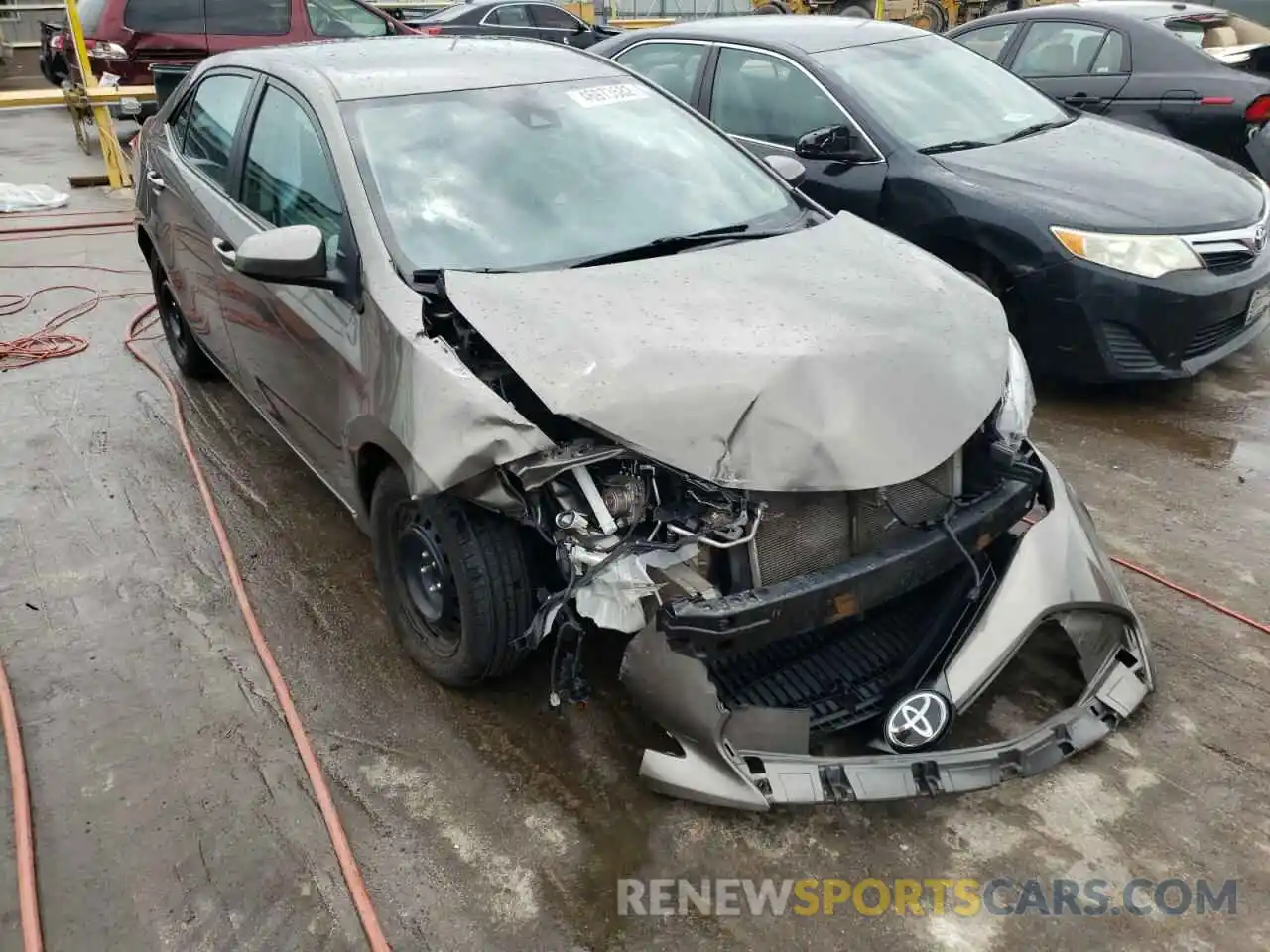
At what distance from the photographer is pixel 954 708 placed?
2479 millimetres

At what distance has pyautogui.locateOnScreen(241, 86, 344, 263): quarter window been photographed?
3029mm

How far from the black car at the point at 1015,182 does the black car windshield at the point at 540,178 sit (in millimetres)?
1513

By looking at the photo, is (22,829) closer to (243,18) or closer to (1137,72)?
(1137,72)

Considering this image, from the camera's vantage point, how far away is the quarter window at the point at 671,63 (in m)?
5.70

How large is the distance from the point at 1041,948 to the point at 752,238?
2.12m

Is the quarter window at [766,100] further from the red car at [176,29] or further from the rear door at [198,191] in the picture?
the red car at [176,29]

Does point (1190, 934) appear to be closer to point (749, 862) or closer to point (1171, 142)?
point (749, 862)

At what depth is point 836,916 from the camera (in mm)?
2205

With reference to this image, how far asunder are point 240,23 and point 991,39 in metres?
7.45

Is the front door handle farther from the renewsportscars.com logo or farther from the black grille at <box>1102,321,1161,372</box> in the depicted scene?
the black grille at <box>1102,321,1161,372</box>

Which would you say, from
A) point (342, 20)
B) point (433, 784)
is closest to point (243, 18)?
point (342, 20)

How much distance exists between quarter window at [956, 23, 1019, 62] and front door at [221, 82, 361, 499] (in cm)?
552

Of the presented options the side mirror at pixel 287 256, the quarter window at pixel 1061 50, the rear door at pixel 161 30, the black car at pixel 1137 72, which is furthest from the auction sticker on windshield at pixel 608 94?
the rear door at pixel 161 30

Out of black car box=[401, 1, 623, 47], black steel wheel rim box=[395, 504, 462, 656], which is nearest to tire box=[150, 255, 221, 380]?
black steel wheel rim box=[395, 504, 462, 656]
